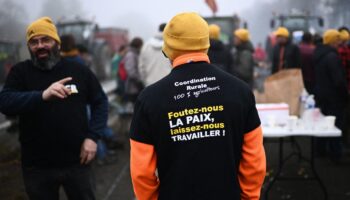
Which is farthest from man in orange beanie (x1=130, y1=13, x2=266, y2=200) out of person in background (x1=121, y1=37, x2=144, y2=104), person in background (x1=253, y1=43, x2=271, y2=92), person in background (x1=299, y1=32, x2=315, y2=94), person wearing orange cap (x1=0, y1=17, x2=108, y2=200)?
person in background (x1=253, y1=43, x2=271, y2=92)

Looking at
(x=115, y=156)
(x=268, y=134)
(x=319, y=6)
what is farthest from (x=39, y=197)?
(x=319, y=6)

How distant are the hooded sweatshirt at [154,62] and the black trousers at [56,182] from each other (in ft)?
11.8

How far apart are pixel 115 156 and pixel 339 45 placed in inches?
145

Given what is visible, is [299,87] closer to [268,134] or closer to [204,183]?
[268,134]

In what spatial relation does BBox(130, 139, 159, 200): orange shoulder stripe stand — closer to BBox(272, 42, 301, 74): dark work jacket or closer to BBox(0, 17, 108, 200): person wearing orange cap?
BBox(0, 17, 108, 200): person wearing orange cap

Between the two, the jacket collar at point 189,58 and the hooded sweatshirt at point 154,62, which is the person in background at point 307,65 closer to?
the hooded sweatshirt at point 154,62

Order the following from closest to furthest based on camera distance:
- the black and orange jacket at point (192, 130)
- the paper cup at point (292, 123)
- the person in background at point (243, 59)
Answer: the black and orange jacket at point (192, 130), the paper cup at point (292, 123), the person in background at point (243, 59)

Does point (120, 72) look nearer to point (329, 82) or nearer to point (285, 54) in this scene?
point (285, 54)

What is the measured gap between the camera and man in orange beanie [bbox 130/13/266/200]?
2141 millimetres

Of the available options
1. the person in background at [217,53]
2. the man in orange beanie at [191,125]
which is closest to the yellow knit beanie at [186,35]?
the man in orange beanie at [191,125]

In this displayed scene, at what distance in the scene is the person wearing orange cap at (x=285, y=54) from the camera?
746cm

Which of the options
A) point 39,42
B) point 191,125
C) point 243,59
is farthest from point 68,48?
point 191,125

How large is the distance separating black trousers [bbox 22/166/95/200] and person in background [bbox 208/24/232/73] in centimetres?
A: 364

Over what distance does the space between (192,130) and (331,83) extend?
14.6ft
